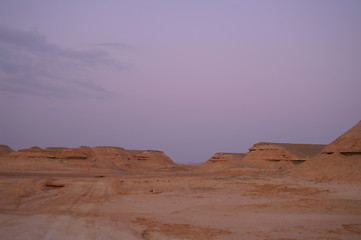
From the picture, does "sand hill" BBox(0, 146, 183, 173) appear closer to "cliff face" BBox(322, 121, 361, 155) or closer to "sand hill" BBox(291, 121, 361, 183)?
"sand hill" BBox(291, 121, 361, 183)

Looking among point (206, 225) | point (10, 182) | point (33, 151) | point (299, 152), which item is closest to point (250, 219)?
point (206, 225)

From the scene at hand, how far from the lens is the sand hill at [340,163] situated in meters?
19.2

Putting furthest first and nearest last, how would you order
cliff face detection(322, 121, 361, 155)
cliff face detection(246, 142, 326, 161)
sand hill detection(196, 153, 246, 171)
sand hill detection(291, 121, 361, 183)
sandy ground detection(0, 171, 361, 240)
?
sand hill detection(196, 153, 246, 171), cliff face detection(246, 142, 326, 161), cliff face detection(322, 121, 361, 155), sand hill detection(291, 121, 361, 183), sandy ground detection(0, 171, 361, 240)

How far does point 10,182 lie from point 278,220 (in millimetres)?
17915

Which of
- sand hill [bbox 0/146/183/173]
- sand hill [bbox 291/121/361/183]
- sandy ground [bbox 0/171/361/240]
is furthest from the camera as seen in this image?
sand hill [bbox 0/146/183/173]

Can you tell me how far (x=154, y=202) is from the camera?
48.8ft

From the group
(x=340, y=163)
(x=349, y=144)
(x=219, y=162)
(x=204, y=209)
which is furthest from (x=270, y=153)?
(x=204, y=209)

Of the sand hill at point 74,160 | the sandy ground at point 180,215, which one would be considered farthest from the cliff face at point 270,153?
the sandy ground at point 180,215

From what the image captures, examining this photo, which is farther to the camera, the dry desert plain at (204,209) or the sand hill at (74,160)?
the sand hill at (74,160)

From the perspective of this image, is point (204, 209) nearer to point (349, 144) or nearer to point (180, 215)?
point (180, 215)

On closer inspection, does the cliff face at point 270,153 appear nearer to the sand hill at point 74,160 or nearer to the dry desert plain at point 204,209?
the sand hill at point 74,160

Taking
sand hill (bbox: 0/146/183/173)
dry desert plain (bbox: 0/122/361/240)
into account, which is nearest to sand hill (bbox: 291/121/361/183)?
dry desert plain (bbox: 0/122/361/240)

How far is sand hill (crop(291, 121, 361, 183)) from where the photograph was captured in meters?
19.2

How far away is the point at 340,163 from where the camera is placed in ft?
67.7
